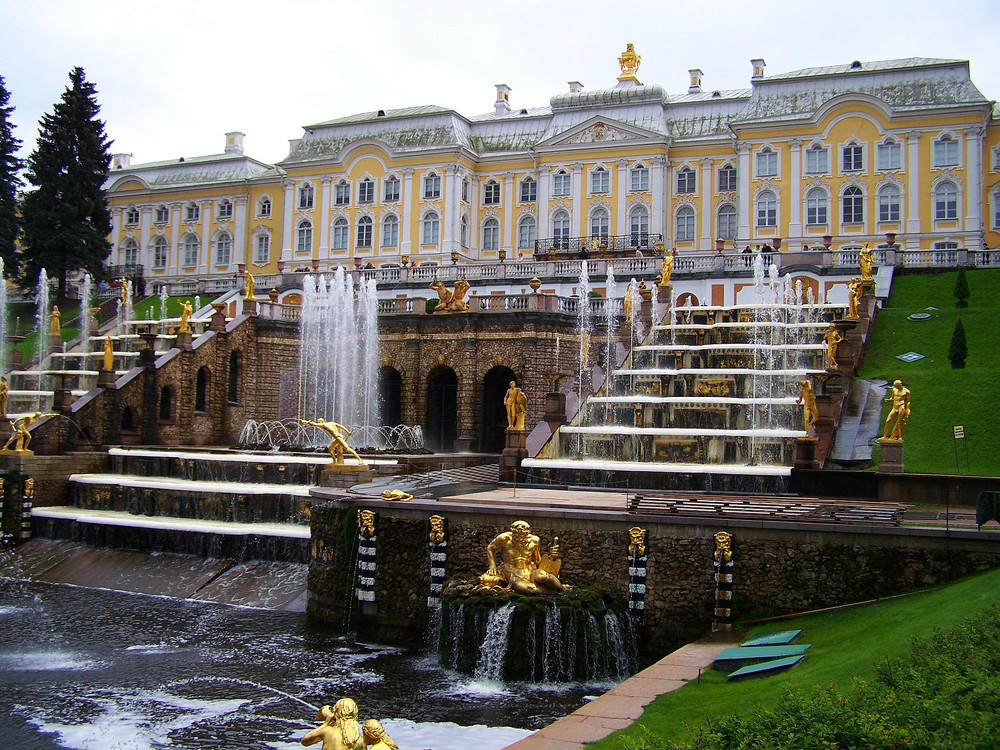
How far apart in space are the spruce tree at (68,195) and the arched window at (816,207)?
41.4m

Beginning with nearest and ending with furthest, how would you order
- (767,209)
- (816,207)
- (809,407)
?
(809,407), (816,207), (767,209)

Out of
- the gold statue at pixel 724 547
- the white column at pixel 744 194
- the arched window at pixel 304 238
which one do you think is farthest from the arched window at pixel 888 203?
the gold statue at pixel 724 547

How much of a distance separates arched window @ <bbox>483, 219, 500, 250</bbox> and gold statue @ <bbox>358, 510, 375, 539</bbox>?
44.4m

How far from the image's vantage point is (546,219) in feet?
194

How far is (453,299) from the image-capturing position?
39188 millimetres

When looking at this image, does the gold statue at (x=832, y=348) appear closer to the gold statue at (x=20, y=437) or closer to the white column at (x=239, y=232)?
the gold statue at (x=20, y=437)

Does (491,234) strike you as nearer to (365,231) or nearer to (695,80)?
(365,231)

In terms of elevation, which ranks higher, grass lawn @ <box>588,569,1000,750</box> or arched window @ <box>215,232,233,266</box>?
arched window @ <box>215,232,233,266</box>

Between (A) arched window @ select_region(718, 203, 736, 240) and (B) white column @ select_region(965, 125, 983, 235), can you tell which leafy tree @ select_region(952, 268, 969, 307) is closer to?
(B) white column @ select_region(965, 125, 983, 235)

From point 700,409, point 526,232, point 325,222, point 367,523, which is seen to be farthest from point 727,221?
point 367,523

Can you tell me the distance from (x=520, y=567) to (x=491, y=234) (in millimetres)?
47444

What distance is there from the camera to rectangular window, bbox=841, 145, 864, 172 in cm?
5228

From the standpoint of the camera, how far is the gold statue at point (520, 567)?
16.3 metres

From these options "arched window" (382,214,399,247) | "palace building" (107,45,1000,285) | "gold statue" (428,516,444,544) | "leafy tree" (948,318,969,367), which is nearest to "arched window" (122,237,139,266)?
"palace building" (107,45,1000,285)
